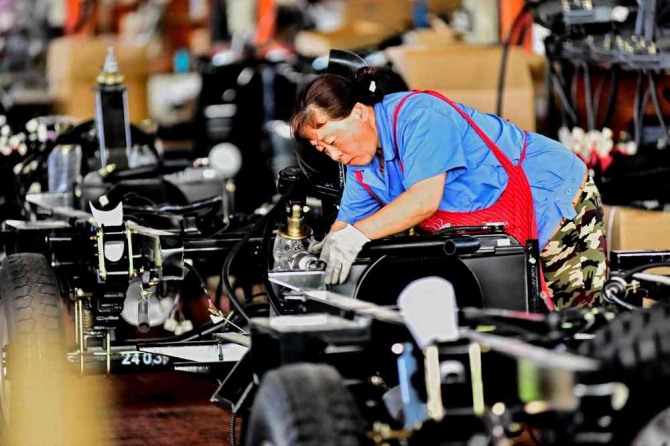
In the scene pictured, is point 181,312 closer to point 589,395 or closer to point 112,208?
point 112,208

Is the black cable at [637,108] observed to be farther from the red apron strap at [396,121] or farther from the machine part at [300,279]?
the machine part at [300,279]

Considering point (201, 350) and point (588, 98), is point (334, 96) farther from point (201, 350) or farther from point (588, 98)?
point (588, 98)

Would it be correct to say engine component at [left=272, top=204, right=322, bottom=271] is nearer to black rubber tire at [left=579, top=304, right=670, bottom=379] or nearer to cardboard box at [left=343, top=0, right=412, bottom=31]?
black rubber tire at [left=579, top=304, right=670, bottom=379]

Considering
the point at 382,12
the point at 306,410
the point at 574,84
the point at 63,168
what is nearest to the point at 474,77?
the point at 574,84

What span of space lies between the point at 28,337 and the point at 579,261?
77.4 inches

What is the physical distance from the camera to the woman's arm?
462 centimetres

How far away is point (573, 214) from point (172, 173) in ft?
9.58

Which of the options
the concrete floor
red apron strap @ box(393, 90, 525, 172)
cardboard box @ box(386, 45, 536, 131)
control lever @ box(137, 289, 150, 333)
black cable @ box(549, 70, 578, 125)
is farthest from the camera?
cardboard box @ box(386, 45, 536, 131)

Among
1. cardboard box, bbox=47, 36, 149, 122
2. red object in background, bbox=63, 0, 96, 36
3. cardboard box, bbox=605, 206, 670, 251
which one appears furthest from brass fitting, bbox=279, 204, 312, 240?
red object in background, bbox=63, 0, 96, 36

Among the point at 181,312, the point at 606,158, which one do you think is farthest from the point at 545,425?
the point at 606,158

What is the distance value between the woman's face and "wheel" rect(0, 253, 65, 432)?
1239 mm

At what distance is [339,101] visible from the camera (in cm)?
470

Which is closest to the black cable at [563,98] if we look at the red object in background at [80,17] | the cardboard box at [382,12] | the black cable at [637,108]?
the black cable at [637,108]

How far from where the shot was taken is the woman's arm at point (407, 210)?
15.2 feet
